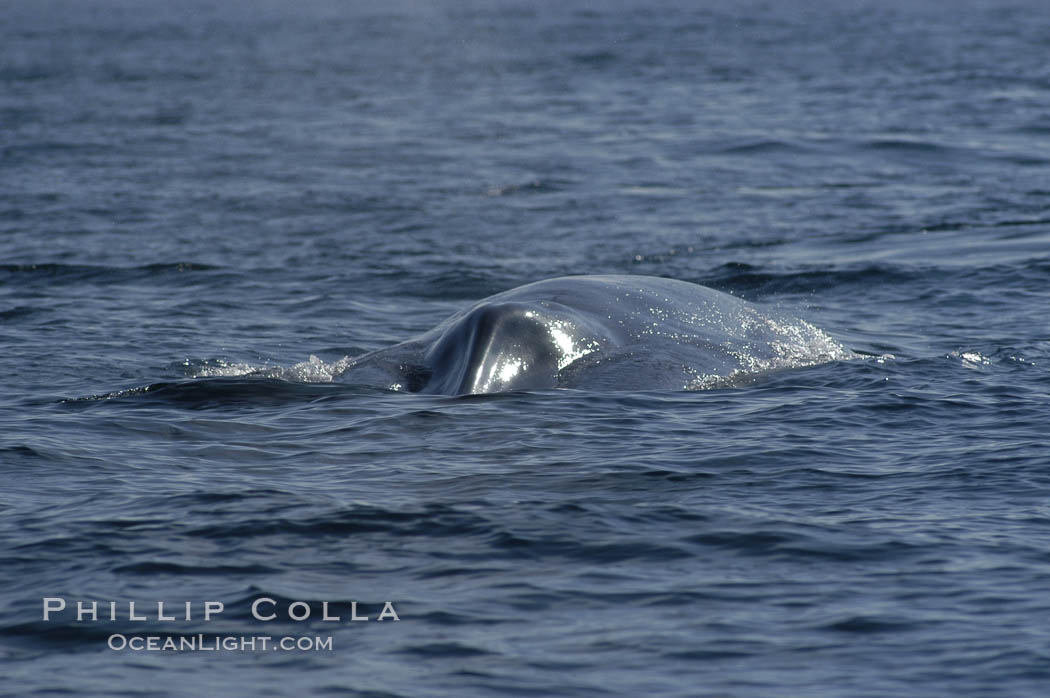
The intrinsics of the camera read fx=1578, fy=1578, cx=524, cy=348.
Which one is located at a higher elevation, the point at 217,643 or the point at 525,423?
the point at 525,423

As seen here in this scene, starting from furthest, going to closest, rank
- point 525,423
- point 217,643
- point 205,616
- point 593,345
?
point 593,345 → point 525,423 → point 205,616 → point 217,643

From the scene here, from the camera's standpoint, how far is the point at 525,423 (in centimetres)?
1138

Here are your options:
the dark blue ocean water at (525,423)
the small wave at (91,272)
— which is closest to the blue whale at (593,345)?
the dark blue ocean water at (525,423)

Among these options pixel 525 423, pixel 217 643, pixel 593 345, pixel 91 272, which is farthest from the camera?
pixel 91 272

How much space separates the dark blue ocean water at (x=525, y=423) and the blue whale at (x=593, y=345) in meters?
0.28

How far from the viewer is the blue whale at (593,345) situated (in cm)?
1212

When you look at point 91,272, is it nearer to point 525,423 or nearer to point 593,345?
A: point 593,345

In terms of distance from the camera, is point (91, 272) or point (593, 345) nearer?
point (593, 345)

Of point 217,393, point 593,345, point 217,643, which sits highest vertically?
point 593,345

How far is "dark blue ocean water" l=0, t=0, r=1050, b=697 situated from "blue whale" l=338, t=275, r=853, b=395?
11.2 inches


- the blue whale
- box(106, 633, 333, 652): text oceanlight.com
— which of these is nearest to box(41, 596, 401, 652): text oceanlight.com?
box(106, 633, 333, 652): text oceanlight.com

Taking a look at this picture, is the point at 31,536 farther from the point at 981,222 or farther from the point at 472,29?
the point at 472,29

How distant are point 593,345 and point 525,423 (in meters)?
1.38

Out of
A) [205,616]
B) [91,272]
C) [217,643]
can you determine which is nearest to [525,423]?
[205,616]
